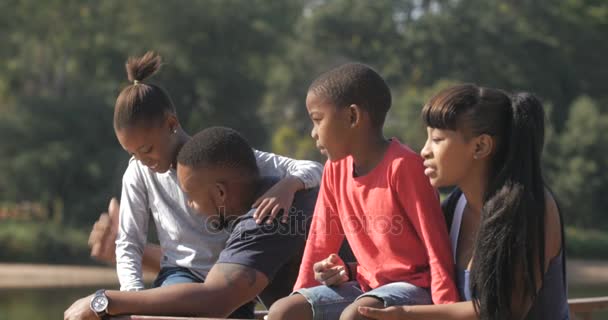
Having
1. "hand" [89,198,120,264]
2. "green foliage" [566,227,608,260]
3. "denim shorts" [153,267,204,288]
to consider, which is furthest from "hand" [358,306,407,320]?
"green foliage" [566,227,608,260]

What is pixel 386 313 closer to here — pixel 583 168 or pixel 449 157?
pixel 449 157

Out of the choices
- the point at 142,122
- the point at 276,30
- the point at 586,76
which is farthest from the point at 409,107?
the point at 142,122

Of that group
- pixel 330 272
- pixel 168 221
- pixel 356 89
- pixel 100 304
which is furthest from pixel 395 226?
pixel 168 221

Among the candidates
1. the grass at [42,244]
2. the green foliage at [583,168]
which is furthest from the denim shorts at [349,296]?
the green foliage at [583,168]

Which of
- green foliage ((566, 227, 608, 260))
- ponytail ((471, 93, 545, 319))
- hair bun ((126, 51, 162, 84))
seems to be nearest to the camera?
ponytail ((471, 93, 545, 319))

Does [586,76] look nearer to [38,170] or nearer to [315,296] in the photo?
[38,170]

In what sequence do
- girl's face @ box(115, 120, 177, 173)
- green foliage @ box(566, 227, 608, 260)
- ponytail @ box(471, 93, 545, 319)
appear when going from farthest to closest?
1. green foliage @ box(566, 227, 608, 260)
2. girl's face @ box(115, 120, 177, 173)
3. ponytail @ box(471, 93, 545, 319)

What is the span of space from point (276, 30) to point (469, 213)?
3007 cm

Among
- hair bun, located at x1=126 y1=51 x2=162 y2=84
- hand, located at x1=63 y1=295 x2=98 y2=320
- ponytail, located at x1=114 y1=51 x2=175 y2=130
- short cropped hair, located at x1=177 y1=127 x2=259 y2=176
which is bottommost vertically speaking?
hand, located at x1=63 y1=295 x2=98 y2=320

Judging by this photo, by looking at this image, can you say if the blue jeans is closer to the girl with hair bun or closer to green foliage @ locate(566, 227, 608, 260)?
the girl with hair bun

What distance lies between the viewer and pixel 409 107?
2934cm

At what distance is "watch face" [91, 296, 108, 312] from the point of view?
2537mm

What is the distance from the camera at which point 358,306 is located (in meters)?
2.46

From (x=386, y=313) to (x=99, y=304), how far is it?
76 cm
